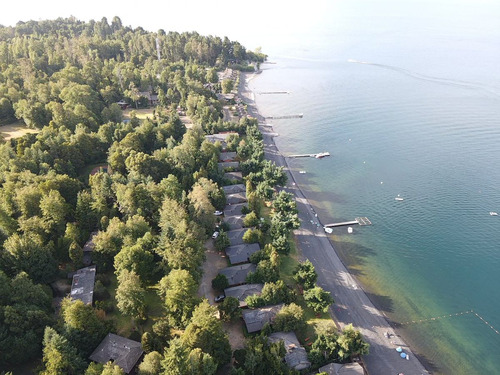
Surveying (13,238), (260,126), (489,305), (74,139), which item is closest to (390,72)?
(260,126)

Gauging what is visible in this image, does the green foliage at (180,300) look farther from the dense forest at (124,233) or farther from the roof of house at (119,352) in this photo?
the roof of house at (119,352)

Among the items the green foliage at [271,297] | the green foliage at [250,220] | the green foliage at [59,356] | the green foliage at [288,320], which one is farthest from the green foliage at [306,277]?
the green foliage at [59,356]

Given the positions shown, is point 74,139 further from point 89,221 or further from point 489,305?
point 489,305

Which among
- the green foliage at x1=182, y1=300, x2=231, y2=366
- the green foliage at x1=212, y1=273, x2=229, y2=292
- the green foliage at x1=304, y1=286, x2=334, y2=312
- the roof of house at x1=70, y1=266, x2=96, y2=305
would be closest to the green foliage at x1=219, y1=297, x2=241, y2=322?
the green foliage at x1=182, y1=300, x2=231, y2=366

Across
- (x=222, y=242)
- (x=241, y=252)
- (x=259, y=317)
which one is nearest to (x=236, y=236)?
(x=222, y=242)

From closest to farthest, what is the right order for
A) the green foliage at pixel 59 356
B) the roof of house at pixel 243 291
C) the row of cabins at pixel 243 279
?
the green foliage at pixel 59 356
the row of cabins at pixel 243 279
the roof of house at pixel 243 291
